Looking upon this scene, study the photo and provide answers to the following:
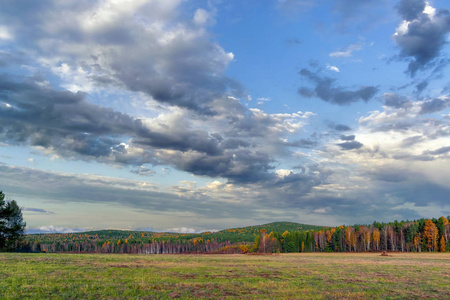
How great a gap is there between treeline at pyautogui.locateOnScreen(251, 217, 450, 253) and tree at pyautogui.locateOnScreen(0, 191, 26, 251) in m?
98.6

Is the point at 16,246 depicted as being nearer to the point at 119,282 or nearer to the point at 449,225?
the point at 119,282

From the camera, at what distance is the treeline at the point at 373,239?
129750 millimetres

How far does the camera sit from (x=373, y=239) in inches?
5571

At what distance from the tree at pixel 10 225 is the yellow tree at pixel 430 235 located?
149m

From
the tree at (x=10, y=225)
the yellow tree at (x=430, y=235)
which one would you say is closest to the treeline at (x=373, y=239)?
the yellow tree at (x=430, y=235)

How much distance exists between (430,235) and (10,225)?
5958 inches

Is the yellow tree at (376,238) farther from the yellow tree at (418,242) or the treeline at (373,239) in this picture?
the yellow tree at (418,242)

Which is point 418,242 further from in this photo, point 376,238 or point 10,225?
point 10,225

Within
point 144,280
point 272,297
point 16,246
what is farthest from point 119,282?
point 16,246

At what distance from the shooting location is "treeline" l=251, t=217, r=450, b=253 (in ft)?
426

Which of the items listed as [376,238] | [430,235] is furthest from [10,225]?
[430,235]

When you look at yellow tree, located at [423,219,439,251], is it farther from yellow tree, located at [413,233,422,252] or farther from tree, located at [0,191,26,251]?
tree, located at [0,191,26,251]

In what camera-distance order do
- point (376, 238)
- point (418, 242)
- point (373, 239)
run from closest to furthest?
1. point (418, 242)
2. point (376, 238)
3. point (373, 239)

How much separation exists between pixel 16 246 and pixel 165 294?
3017 inches
